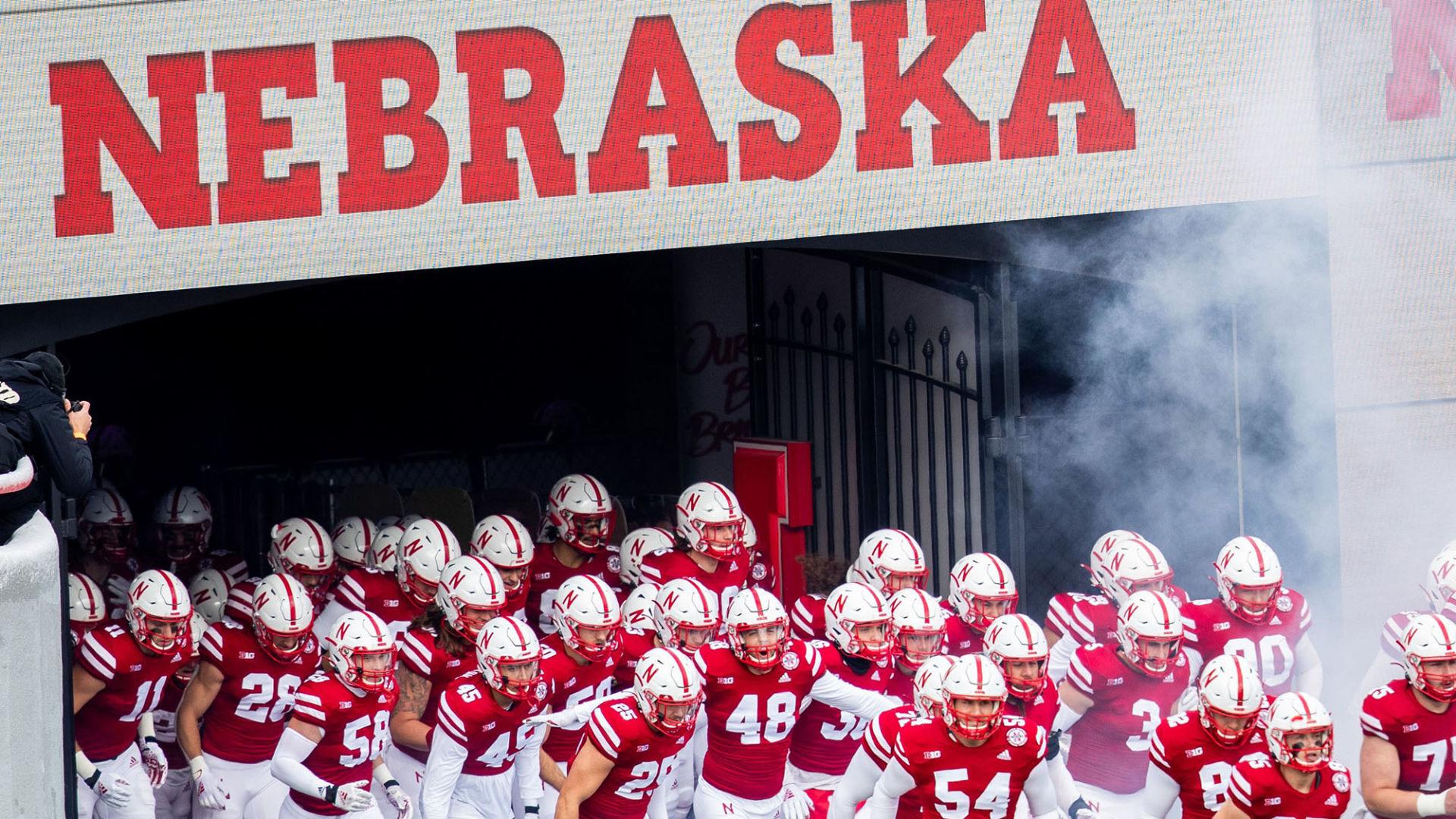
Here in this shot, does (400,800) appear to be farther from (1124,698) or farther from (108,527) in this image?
(1124,698)

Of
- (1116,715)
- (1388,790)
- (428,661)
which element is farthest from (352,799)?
(1388,790)

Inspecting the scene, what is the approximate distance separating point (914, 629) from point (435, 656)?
92.3 inches

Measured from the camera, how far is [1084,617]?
9633 mm

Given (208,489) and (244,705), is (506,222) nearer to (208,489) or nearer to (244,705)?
(244,705)

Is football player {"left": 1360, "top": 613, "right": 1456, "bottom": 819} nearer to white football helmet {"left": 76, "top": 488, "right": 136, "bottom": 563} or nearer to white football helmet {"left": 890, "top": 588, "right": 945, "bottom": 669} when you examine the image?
white football helmet {"left": 890, "top": 588, "right": 945, "bottom": 669}

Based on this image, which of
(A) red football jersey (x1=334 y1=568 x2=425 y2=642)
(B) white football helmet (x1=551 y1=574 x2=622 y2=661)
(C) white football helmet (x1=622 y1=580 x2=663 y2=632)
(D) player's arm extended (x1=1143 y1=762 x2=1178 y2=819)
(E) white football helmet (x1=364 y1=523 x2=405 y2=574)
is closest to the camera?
(D) player's arm extended (x1=1143 y1=762 x2=1178 y2=819)

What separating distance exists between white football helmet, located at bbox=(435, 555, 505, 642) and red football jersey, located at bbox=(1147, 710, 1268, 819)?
3.21 metres

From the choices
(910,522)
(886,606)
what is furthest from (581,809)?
(910,522)

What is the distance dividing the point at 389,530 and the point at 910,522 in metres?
3.63

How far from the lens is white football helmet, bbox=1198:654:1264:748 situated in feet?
25.7

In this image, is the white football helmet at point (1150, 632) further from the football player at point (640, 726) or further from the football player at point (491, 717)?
the football player at point (491, 717)

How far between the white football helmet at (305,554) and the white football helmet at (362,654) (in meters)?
1.74

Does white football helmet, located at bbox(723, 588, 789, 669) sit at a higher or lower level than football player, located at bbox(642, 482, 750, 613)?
lower

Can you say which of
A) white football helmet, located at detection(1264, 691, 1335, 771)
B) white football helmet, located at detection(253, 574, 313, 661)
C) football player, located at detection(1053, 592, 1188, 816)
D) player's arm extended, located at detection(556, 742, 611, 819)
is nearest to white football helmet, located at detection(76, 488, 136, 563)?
white football helmet, located at detection(253, 574, 313, 661)
